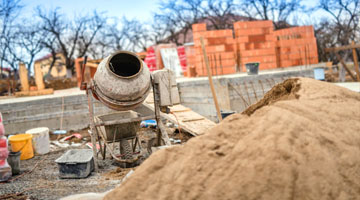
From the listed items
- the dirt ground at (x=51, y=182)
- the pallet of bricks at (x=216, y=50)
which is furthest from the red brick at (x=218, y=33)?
the dirt ground at (x=51, y=182)

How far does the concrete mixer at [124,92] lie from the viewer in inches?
161

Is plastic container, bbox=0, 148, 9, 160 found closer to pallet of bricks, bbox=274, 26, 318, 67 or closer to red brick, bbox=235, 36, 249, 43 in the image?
red brick, bbox=235, 36, 249, 43

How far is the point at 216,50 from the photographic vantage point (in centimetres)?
1054

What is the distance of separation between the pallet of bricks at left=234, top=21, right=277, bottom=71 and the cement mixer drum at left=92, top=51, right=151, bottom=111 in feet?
24.0

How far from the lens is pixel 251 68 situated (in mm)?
8711

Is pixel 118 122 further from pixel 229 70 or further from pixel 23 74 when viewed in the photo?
pixel 23 74

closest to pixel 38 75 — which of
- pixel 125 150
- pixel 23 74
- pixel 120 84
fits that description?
pixel 23 74

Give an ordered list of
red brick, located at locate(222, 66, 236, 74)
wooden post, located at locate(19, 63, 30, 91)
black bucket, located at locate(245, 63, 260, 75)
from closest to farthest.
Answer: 1. black bucket, located at locate(245, 63, 260, 75)
2. red brick, located at locate(222, 66, 236, 74)
3. wooden post, located at locate(19, 63, 30, 91)

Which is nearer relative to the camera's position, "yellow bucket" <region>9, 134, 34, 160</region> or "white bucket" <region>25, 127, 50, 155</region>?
"yellow bucket" <region>9, 134, 34, 160</region>

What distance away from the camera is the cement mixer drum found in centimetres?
407

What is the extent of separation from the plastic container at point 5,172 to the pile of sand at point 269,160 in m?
3.02

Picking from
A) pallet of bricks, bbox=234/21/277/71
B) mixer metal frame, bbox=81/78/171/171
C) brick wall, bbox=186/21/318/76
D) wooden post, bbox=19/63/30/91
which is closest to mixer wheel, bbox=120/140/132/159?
mixer metal frame, bbox=81/78/171/171

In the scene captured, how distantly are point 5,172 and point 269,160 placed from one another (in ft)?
12.7

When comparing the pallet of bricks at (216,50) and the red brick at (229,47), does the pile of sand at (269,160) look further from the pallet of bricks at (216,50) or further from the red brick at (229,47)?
the red brick at (229,47)
